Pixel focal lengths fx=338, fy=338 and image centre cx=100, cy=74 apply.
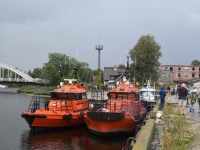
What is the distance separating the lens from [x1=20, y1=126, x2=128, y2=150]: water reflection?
1934cm

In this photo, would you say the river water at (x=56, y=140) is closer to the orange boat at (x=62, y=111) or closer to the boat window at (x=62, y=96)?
the orange boat at (x=62, y=111)

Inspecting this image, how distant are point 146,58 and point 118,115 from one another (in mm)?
58684

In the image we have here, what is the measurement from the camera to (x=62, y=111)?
2375 centimetres

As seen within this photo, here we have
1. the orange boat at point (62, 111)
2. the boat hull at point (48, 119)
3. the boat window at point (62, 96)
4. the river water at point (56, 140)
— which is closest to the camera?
the river water at point (56, 140)

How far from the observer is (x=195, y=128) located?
1489cm

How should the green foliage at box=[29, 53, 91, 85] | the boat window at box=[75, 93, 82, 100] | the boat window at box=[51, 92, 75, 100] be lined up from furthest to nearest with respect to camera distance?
the green foliage at box=[29, 53, 91, 85] < the boat window at box=[75, 93, 82, 100] < the boat window at box=[51, 92, 75, 100]

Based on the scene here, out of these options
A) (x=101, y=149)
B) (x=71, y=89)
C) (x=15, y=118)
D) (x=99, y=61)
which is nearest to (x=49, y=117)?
(x=71, y=89)

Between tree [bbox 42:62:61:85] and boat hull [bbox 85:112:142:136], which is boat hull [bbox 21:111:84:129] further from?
tree [bbox 42:62:61:85]

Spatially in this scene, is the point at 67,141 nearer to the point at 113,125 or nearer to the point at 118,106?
the point at 113,125

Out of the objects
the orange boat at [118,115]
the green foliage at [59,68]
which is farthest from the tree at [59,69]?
the orange boat at [118,115]

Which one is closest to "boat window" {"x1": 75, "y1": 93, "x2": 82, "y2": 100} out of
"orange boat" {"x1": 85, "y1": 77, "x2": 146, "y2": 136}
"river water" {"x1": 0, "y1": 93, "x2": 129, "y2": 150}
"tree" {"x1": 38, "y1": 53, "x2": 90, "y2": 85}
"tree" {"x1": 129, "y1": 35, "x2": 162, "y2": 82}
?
"river water" {"x1": 0, "y1": 93, "x2": 129, "y2": 150}

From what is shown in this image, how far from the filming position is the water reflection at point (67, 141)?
19344 millimetres

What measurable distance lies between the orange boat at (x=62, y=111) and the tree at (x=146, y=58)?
49.7 meters

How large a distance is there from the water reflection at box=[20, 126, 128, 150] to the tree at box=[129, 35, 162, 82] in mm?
52095
